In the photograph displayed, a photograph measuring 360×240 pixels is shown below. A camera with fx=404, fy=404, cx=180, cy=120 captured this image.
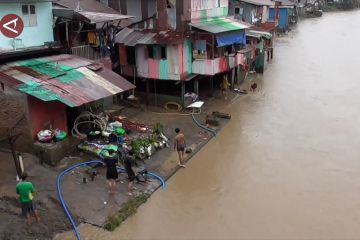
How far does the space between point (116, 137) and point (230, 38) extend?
10.4 m

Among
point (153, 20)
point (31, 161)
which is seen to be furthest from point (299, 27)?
point (31, 161)

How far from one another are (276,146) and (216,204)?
591 centimetres

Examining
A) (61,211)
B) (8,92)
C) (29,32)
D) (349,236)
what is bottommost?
(349,236)

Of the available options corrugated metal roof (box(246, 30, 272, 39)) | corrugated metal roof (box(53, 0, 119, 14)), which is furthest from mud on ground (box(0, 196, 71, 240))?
corrugated metal roof (box(246, 30, 272, 39))

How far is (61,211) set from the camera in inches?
460

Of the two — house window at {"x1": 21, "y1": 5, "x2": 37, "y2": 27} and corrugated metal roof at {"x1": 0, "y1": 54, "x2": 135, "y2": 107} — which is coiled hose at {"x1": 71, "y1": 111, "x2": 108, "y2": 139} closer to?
corrugated metal roof at {"x1": 0, "y1": 54, "x2": 135, "y2": 107}

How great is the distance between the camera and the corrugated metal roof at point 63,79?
13492 mm

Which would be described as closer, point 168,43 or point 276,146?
point 276,146

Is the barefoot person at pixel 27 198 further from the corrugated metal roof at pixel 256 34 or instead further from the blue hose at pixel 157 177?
the corrugated metal roof at pixel 256 34

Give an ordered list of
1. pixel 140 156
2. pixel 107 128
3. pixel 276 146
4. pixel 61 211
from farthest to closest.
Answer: pixel 276 146
pixel 107 128
pixel 140 156
pixel 61 211

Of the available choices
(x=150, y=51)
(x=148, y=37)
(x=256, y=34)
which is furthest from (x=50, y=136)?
(x=256, y=34)

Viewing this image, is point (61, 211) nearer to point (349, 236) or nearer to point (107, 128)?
point (107, 128)

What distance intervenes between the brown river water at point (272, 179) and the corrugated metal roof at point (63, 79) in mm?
4271

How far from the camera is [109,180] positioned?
12.8 m
